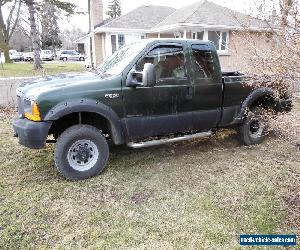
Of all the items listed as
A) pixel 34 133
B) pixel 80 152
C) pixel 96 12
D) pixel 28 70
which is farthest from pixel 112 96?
pixel 96 12

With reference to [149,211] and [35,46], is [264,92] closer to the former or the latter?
[149,211]

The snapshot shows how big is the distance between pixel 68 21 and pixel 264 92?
19411 mm

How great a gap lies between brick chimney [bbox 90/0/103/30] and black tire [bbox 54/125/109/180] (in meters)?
26.4

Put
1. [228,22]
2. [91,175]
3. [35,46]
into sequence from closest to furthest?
[91,175] → [228,22] → [35,46]

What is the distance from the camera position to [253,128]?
20.9ft

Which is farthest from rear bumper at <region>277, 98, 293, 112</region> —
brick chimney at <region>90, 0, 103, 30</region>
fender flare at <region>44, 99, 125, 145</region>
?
brick chimney at <region>90, 0, 103, 30</region>

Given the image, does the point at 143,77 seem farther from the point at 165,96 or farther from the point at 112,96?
the point at 165,96

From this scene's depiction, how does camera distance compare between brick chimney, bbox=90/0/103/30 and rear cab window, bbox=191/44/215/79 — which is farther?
brick chimney, bbox=90/0/103/30

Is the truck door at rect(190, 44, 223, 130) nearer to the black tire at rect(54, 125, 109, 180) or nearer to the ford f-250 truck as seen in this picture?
the ford f-250 truck

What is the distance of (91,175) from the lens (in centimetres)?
472

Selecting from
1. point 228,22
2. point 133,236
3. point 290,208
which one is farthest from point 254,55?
point 228,22

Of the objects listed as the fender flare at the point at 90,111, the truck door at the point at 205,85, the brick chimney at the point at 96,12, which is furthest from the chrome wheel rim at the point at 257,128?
the brick chimney at the point at 96,12

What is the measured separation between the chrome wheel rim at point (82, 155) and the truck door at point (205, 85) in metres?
1.81

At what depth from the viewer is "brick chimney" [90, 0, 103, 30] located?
95.9 ft
